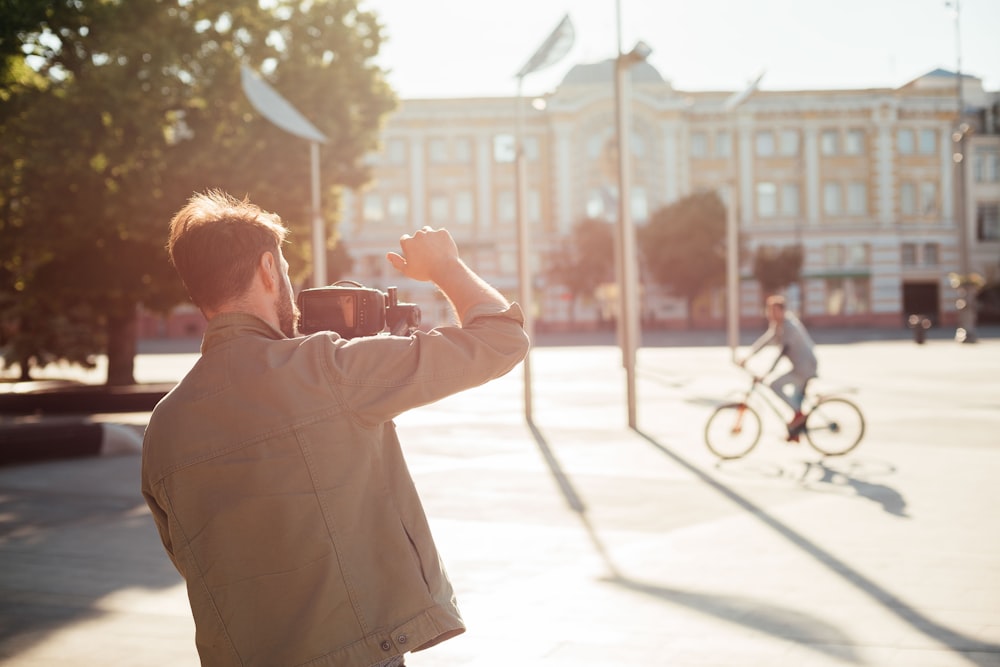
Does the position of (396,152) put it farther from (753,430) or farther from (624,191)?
(753,430)

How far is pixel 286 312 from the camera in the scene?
8.18 feet

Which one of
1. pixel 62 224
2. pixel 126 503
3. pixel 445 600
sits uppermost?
pixel 62 224

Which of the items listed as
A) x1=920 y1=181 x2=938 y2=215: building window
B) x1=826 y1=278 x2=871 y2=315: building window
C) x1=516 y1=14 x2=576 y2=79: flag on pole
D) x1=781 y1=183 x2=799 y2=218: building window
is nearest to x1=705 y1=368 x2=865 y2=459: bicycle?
x1=516 y1=14 x2=576 y2=79: flag on pole

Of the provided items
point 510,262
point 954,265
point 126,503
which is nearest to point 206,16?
point 126,503

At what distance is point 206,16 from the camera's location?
21859 millimetres

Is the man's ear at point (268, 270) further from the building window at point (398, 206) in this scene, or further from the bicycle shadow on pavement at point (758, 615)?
the building window at point (398, 206)

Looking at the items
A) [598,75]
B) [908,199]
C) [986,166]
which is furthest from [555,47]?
[986,166]

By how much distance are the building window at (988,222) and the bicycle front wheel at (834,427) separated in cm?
6106

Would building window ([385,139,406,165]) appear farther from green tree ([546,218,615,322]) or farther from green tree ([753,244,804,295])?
green tree ([753,244,804,295])

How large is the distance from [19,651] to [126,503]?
466cm

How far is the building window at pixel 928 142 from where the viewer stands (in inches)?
2628

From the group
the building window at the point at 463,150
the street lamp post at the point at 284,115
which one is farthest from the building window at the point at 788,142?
the street lamp post at the point at 284,115

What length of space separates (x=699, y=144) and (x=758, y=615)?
62677 mm

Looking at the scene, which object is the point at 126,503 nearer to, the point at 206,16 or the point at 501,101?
the point at 206,16
